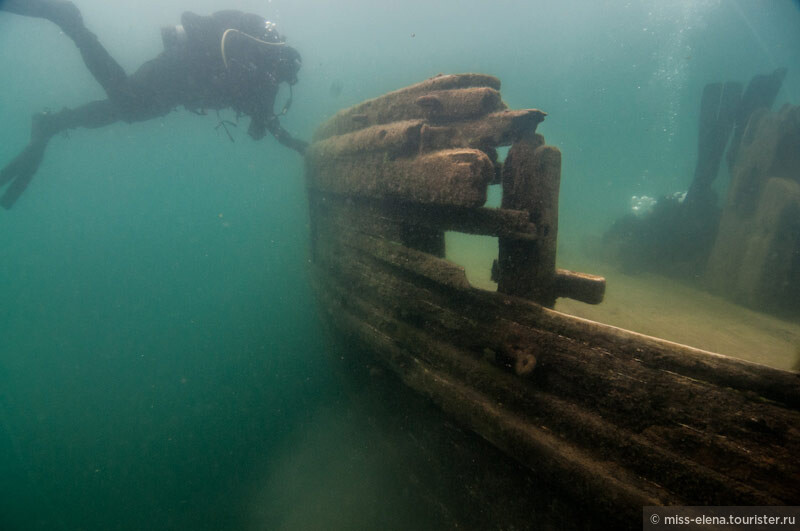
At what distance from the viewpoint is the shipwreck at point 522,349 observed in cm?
186

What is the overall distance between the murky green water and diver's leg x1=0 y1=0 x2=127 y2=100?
3773mm

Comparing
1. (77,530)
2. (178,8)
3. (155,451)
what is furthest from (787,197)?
(178,8)

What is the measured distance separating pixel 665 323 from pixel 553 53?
3369 inches

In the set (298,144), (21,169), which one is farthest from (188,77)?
(21,169)

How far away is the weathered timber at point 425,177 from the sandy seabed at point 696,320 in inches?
103

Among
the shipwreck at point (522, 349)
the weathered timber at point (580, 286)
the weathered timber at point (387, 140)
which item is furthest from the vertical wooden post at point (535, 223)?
the weathered timber at point (387, 140)

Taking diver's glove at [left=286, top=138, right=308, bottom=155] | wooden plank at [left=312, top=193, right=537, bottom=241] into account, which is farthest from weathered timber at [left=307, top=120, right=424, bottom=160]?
diver's glove at [left=286, top=138, right=308, bottom=155]

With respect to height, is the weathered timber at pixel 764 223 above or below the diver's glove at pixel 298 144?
below

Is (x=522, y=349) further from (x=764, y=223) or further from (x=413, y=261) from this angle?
(x=764, y=223)

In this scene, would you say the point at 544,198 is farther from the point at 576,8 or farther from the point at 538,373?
the point at 576,8

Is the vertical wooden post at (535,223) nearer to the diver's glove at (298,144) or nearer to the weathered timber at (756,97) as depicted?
the diver's glove at (298,144)

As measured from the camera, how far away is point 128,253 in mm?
53375

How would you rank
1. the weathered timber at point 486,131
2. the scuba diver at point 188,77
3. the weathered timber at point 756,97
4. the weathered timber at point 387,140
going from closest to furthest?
the weathered timber at point 486,131 < the weathered timber at point 387,140 < the scuba diver at point 188,77 < the weathered timber at point 756,97

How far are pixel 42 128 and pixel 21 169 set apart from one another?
1041mm
